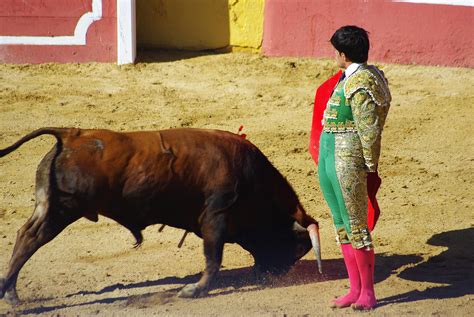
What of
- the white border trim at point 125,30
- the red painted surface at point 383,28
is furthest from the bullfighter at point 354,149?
the white border trim at point 125,30

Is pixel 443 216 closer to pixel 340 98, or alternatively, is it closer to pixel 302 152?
pixel 302 152

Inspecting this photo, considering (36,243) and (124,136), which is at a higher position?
(124,136)

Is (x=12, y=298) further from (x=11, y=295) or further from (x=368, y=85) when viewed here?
(x=368, y=85)

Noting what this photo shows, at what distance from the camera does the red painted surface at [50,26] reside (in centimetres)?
1048

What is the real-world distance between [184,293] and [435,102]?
459cm

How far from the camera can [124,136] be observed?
232 inches

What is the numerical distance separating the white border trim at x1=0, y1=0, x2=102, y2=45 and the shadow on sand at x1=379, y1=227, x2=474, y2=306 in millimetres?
4884

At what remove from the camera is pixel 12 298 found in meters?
5.85

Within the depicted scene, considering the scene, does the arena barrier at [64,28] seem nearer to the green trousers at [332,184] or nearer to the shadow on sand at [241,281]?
the shadow on sand at [241,281]

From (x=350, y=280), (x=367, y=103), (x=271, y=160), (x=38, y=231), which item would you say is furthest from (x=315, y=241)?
(x=271, y=160)

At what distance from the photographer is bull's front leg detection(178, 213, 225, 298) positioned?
599cm

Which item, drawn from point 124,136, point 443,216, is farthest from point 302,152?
point 124,136

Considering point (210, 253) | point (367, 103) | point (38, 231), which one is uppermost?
point (367, 103)

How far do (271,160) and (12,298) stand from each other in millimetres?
3360
